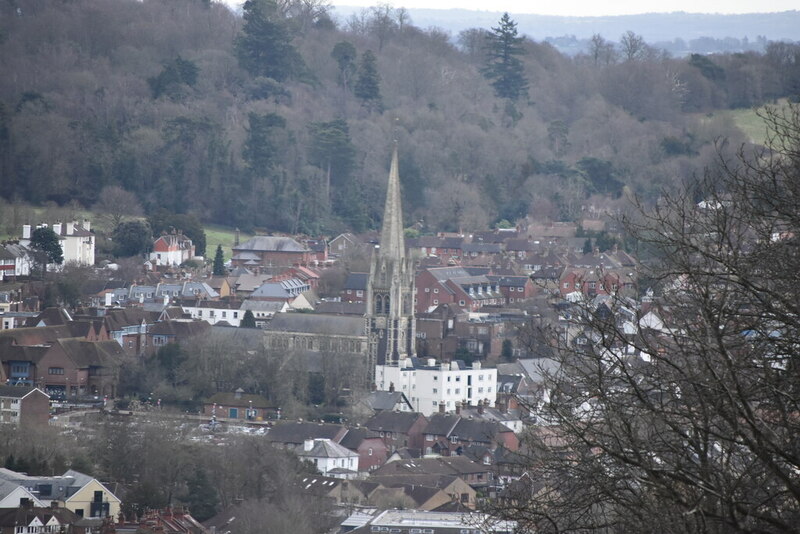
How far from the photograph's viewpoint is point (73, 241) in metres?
60.8

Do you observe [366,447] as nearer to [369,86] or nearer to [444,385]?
A: [444,385]

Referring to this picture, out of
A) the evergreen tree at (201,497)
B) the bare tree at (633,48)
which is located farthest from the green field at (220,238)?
the bare tree at (633,48)

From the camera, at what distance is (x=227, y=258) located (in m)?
65.8

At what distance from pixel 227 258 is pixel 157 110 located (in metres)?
12.6

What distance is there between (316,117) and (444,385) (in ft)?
123

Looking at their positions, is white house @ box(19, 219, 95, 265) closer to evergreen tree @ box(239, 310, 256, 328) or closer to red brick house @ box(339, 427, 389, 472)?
evergreen tree @ box(239, 310, 256, 328)

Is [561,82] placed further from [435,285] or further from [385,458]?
[385,458]

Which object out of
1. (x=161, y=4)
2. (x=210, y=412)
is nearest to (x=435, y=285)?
(x=210, y=412)

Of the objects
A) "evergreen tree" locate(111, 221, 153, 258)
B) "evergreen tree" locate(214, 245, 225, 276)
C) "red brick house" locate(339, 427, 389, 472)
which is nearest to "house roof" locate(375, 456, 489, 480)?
"red brick house" locate(339, 427, 389, 472)

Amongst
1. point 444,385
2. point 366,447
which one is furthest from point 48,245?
point 366,447

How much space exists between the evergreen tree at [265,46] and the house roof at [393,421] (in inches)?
1777

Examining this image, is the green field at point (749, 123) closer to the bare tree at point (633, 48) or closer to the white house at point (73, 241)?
the bare tree at point (633, 48)

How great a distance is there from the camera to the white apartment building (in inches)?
1774

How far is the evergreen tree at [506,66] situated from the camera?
9250cm
